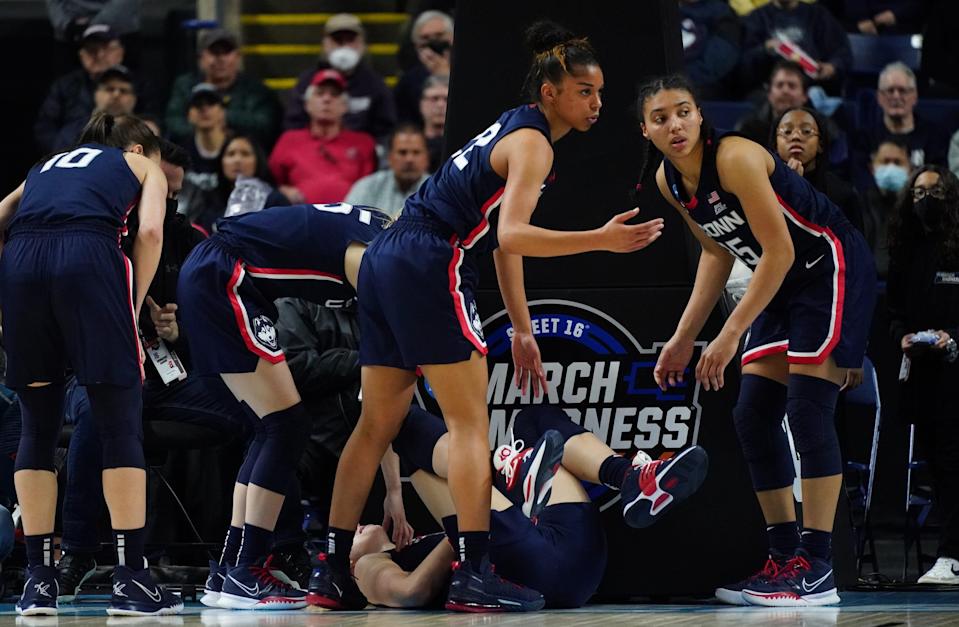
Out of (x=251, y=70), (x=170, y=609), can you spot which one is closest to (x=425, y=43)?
(x=251, y=70)

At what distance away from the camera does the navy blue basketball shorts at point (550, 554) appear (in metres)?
5.09

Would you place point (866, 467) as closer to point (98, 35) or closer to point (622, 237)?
point (622, 237)

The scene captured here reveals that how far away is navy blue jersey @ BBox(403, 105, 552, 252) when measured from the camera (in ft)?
16.5

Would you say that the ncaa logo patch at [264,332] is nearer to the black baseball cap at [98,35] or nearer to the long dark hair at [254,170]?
the long dark hair at [254,170]

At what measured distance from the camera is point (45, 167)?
521 cm

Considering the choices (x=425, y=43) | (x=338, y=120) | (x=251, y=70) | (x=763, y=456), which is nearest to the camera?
(x=763, y=456)

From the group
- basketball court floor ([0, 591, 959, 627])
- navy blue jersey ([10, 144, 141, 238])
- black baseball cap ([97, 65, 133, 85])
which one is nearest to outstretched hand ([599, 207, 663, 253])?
basketball court floor ([0, 591, 959, 627])

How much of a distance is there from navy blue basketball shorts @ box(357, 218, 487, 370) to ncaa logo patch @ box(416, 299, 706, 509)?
61 centimetres

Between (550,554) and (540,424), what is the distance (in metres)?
0.55

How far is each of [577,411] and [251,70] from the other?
268 inches

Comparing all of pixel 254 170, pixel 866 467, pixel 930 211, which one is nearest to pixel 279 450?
pixel 866 467

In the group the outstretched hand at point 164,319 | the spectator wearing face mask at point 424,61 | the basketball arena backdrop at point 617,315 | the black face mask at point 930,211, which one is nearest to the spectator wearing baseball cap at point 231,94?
the spectator wearing face mask at point 424,61

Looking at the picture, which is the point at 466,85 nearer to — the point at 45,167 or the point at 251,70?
the point at 45,167

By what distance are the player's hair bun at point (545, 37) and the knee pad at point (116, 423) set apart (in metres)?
1.71
